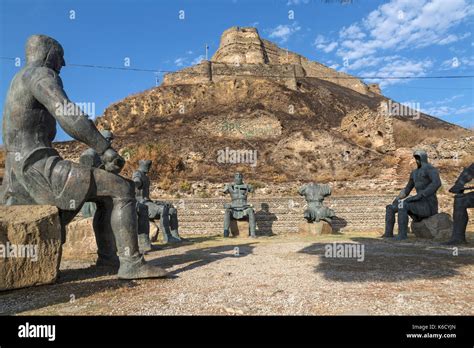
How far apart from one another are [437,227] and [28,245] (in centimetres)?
768

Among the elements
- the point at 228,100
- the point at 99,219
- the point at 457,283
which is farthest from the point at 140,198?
the point at 228,100

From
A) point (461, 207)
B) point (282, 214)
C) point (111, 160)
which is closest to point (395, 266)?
point (461, 207)

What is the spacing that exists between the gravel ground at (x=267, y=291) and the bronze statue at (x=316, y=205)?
23.8 ft

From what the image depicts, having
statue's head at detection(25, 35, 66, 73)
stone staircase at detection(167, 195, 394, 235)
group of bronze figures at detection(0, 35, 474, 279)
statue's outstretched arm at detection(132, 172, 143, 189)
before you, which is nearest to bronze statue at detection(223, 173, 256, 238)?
stone staircase at detection(167, 195, 394, 235)

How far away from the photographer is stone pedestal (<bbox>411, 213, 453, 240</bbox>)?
751cm

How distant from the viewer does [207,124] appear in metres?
30.3

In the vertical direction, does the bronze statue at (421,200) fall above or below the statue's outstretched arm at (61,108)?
below

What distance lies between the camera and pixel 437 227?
7.59 meters

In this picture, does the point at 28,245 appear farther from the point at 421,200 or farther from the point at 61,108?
the point at 421,200

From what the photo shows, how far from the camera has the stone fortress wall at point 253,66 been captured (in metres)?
42.0

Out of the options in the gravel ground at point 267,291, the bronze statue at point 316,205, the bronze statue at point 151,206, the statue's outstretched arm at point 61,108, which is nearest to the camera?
the gravel ground at point 267,291

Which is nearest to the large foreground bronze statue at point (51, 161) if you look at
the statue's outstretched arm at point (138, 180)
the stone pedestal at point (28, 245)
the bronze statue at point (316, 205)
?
the stone pedestal at point (28, 245)

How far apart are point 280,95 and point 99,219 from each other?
33.3 metres

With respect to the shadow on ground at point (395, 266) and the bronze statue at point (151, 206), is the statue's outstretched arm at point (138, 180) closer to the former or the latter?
the bronze statue at point (151, 206)
